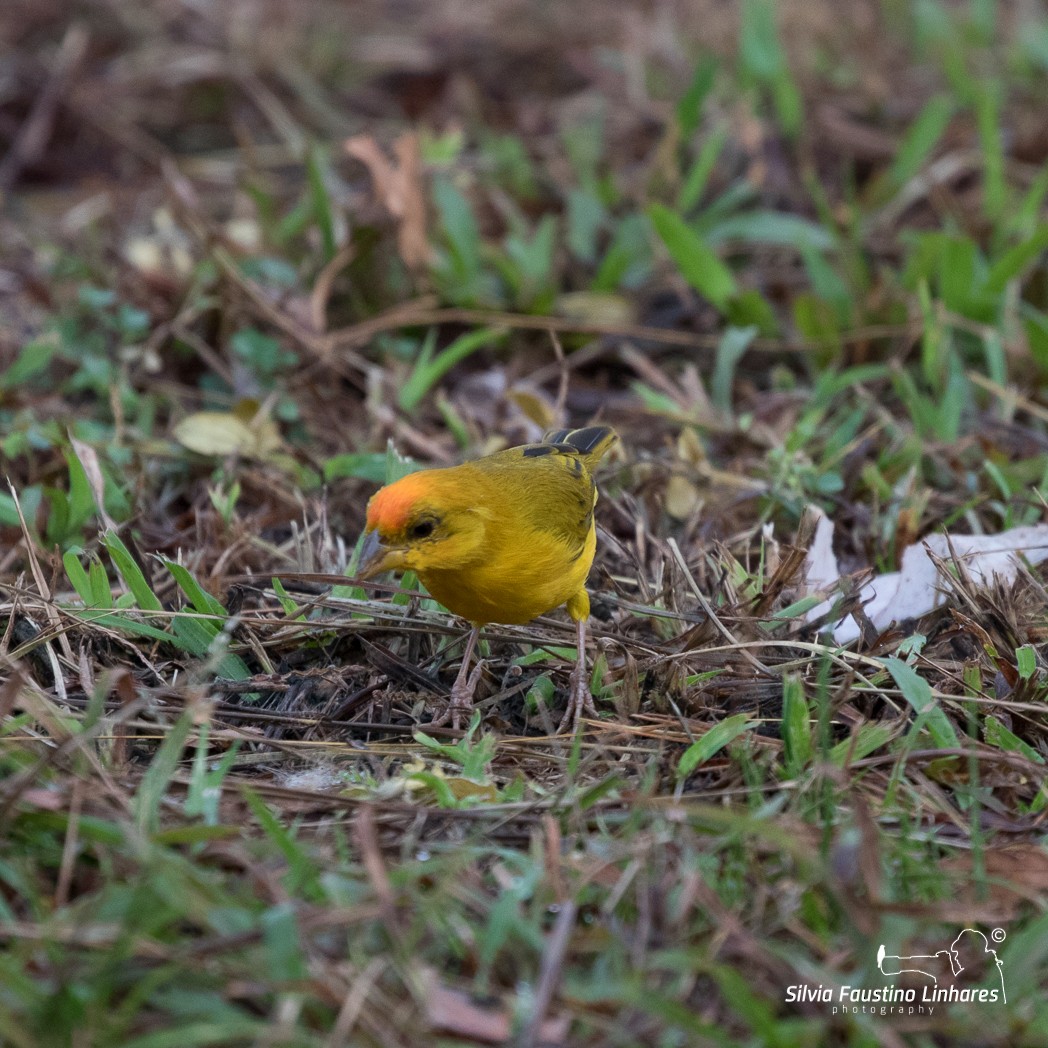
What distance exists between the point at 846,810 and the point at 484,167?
188 inches

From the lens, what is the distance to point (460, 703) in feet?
11.6

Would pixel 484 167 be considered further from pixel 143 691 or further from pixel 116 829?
pixel 116 829

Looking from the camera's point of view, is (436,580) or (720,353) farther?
(720,353)

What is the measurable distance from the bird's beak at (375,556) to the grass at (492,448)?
244mm

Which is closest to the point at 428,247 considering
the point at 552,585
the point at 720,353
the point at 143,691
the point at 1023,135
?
the point at 720,353

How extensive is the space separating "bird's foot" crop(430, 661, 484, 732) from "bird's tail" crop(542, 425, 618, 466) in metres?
1.07

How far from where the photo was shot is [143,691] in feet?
11.1

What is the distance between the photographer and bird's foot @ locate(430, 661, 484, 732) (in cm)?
351

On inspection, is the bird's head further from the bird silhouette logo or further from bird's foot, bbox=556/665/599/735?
the bird silhouette logo

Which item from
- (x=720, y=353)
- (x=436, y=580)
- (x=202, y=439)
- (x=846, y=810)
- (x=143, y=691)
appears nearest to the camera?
(x=846, y=810)

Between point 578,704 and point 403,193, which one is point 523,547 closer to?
point 578,704

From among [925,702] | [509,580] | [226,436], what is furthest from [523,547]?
[226,436]

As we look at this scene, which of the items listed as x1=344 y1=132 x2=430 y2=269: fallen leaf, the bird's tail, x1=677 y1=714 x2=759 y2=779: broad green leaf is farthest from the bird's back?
x1=344 y1=132 x2=430 y2=269: fallen leaf

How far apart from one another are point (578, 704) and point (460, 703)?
347 millimetres
